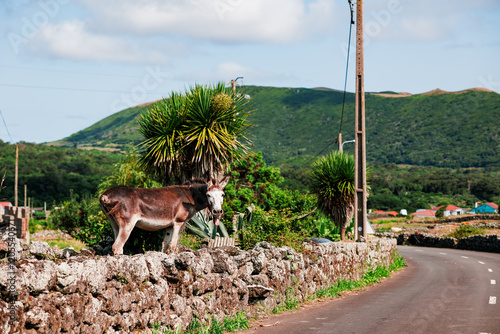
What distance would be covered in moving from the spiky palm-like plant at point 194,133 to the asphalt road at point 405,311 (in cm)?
448

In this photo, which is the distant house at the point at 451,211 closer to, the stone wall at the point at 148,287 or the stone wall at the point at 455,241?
the stone wall at the point at 455,241

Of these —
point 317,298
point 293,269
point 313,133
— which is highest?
point 313,133

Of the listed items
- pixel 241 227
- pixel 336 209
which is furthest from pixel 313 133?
pixel 241 227

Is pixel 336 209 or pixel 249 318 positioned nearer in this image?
pixel 249 318

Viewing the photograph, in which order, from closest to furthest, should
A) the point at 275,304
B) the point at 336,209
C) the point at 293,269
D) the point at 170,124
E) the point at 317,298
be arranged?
1. the point at 275,304
2. the point at 293,269
3. the point at 317,298
4. the point at 170,124
5. the point at 336,209

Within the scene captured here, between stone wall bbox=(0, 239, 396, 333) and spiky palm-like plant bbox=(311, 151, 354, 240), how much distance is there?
1226 centimetres

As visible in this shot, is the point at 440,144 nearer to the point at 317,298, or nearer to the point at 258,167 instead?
the point at 258,167

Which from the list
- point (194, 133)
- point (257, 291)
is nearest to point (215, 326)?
point (257, 291)

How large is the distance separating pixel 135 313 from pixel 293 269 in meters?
5.58

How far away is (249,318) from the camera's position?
1088cm

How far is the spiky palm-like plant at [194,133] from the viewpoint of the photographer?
1502cm

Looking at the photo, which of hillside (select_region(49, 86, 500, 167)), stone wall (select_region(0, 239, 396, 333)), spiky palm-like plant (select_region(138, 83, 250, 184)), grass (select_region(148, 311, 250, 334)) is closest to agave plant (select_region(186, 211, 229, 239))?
spiky palm-like plant (select_region(138, 83, 250, 184))

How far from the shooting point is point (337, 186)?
2641 cm

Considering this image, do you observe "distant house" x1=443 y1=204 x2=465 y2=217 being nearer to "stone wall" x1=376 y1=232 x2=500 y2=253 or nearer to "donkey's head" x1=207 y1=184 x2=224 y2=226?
"stone wall" x1=376 y1=232 x2=500 y2=253
